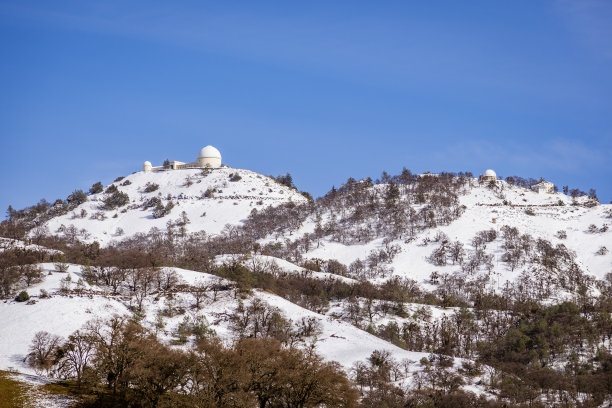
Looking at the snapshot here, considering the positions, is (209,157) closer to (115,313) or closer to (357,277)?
(357,277)

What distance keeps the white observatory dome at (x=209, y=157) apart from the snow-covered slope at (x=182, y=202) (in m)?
6.51

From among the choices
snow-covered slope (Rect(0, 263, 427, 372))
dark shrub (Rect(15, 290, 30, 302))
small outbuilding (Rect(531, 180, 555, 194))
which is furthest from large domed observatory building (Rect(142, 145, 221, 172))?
dark shrub (Rect(15, 290, 30, 302))

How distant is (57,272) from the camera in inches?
3169

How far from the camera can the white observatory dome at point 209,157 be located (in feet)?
625

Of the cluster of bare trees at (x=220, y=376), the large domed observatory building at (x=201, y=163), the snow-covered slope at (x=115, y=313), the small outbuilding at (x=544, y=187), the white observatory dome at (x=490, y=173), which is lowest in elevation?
the cluster of bare trees at (x=220, y=376)

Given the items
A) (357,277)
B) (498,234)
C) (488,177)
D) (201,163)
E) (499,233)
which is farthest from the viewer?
(201,163)

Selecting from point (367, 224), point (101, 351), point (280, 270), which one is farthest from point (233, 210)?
point (101, 351)

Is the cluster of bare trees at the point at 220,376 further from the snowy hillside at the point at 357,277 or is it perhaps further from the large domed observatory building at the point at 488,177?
the large domed observatory building at the point at 488,177

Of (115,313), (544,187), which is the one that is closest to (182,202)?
(115,313)

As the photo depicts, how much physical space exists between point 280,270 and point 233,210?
57168 mm

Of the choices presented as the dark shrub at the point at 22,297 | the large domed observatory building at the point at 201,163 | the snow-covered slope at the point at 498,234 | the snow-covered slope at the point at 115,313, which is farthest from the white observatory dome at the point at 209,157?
the dark shrub at the point at 22,297

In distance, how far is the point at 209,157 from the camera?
19088 cm

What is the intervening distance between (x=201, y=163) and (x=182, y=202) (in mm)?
31990

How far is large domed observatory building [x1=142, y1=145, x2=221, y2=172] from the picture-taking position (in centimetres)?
19025
